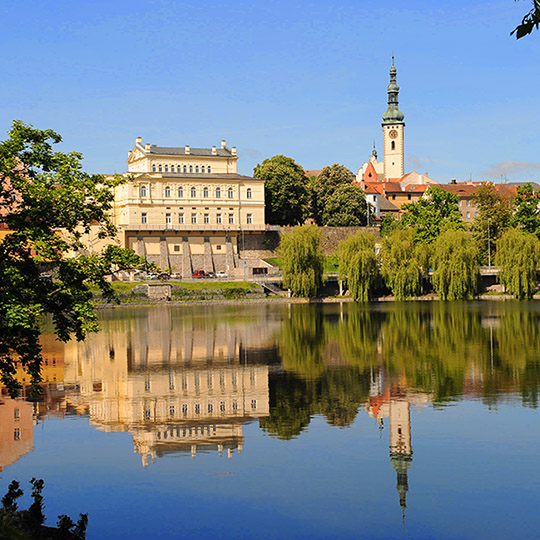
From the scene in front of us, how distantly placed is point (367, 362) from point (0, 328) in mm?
18160

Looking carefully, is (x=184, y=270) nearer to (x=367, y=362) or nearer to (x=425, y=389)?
(x=367, y=362)

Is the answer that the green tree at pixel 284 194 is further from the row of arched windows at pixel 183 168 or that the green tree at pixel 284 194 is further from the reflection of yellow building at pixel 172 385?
the reflection of yellow building at pixel 172 385

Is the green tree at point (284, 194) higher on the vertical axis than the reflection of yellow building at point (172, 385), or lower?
higher

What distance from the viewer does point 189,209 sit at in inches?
3504

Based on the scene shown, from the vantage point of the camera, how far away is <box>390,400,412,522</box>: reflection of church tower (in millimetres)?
14984

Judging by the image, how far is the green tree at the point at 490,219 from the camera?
77.9m

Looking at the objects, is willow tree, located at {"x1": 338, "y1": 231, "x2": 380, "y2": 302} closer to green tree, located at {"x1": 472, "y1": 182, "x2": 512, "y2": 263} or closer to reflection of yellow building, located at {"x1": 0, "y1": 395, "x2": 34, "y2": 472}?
green tree, located at {"x1": 472, "y1": 182, "x2": 512, "y2": 263}

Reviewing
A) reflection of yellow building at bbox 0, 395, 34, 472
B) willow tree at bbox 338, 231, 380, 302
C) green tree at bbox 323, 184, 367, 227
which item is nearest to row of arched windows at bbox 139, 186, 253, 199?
green tree at bbox 323, 184, 367, 227

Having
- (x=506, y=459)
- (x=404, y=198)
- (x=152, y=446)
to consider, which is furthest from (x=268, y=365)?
(x=404, y=198)

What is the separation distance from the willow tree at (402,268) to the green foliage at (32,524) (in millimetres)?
55153

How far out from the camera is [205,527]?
520 inches

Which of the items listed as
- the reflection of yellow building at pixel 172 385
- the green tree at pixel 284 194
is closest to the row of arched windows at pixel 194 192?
the green tree at pixel 284 194

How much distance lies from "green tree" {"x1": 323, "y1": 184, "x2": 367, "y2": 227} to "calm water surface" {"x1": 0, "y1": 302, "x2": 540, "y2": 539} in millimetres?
62684

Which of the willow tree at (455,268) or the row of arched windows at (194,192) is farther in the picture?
the row of arched windows at (194,192)
